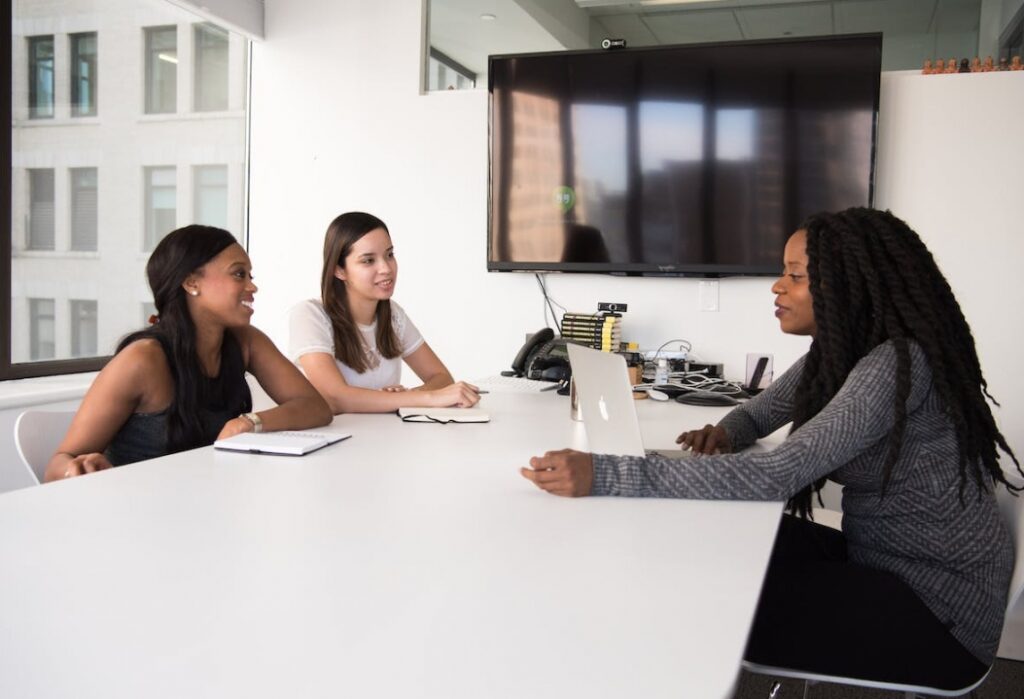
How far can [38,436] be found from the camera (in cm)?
202

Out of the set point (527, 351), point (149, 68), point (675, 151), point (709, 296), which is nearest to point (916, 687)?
point (527, 351)

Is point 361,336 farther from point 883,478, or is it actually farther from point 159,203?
point 159,203

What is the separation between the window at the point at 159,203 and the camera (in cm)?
430

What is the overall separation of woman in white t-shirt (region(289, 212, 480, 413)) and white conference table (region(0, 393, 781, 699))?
2.70 ft

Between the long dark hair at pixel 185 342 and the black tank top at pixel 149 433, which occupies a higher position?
the long dark hair at pixel 185 342

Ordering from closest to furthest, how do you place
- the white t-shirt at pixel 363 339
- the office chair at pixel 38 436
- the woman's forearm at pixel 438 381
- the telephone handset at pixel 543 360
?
the office chair at pixel 38 436, the white t-shirt at pixel 363 339, the woman's forearm at pixel 438 381, the telephone handset at pixel 543 360

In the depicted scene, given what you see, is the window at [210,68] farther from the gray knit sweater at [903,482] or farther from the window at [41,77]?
the gray knit sweater at [903,482]

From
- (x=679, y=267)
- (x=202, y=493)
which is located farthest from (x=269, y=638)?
(x=679, y=267)

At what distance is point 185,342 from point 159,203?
243cm

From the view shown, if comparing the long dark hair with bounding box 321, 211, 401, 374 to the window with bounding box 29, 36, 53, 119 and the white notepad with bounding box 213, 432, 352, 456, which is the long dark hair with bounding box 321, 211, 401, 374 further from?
the window with bounding box 29, 36, 53, 119

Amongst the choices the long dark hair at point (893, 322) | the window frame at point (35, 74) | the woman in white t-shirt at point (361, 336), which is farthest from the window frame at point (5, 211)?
the long dark hair at point (893, 322)

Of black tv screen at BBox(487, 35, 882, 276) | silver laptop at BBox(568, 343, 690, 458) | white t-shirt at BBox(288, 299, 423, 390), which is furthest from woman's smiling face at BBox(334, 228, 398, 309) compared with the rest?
black tv screen at BBox(487, 35, 882, 276)

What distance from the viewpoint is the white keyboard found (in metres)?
3.11

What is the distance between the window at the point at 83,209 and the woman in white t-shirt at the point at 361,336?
62.5 inches
